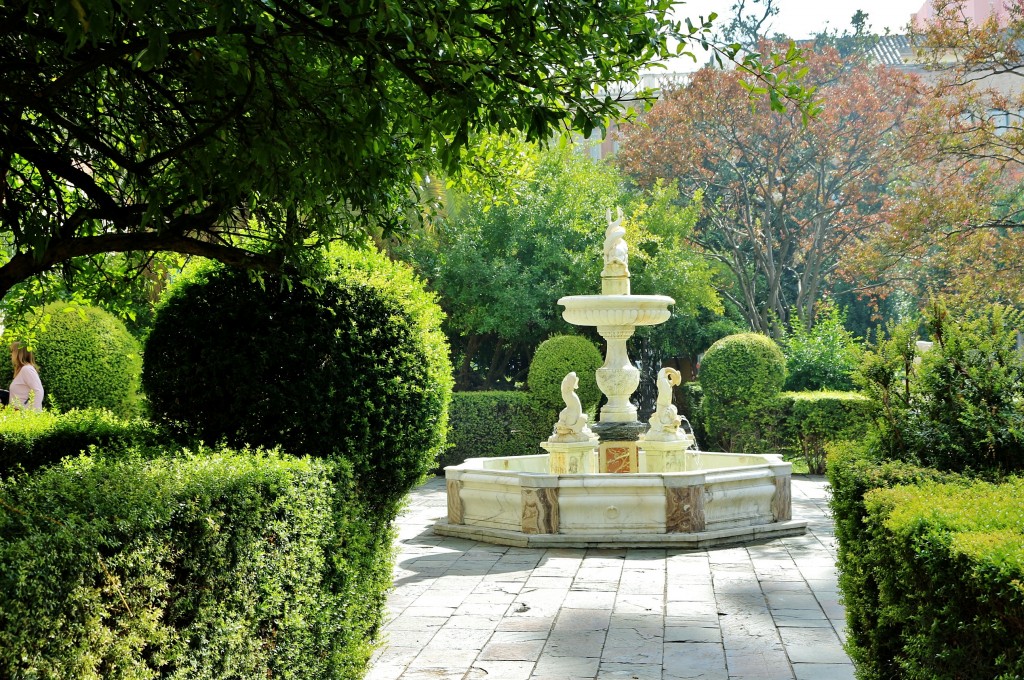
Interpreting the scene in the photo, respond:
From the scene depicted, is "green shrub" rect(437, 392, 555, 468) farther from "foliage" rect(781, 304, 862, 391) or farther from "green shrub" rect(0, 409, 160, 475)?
"green shrub" rect(0, 409, 160, 475)

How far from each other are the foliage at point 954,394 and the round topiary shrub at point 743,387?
12167mm

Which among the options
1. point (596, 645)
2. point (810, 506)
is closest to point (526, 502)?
point (596, 645)

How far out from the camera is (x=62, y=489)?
3865 millimetres

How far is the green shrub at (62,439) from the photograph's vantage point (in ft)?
21.8

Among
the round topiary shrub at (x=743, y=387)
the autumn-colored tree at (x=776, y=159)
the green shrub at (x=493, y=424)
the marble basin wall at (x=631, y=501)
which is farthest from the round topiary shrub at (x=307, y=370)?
the autumn-colored tree at (x=776, y=159)

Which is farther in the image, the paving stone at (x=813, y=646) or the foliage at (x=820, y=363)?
the foliage at (x=820, y=363)

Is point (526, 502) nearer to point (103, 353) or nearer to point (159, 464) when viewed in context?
point (159, 464)

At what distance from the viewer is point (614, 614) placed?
7609 mm

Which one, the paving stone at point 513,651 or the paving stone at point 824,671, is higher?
the paving stone at point 513,651

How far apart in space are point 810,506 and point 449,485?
521 cm

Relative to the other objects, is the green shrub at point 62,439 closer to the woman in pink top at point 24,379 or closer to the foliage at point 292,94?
the foliage at point 292,94

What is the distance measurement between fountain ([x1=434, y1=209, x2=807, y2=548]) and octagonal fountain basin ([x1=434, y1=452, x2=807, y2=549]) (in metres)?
0.01

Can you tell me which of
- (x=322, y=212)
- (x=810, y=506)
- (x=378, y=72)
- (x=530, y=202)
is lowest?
(x=810, y=506)

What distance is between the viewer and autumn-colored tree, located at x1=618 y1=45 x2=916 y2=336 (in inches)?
985
